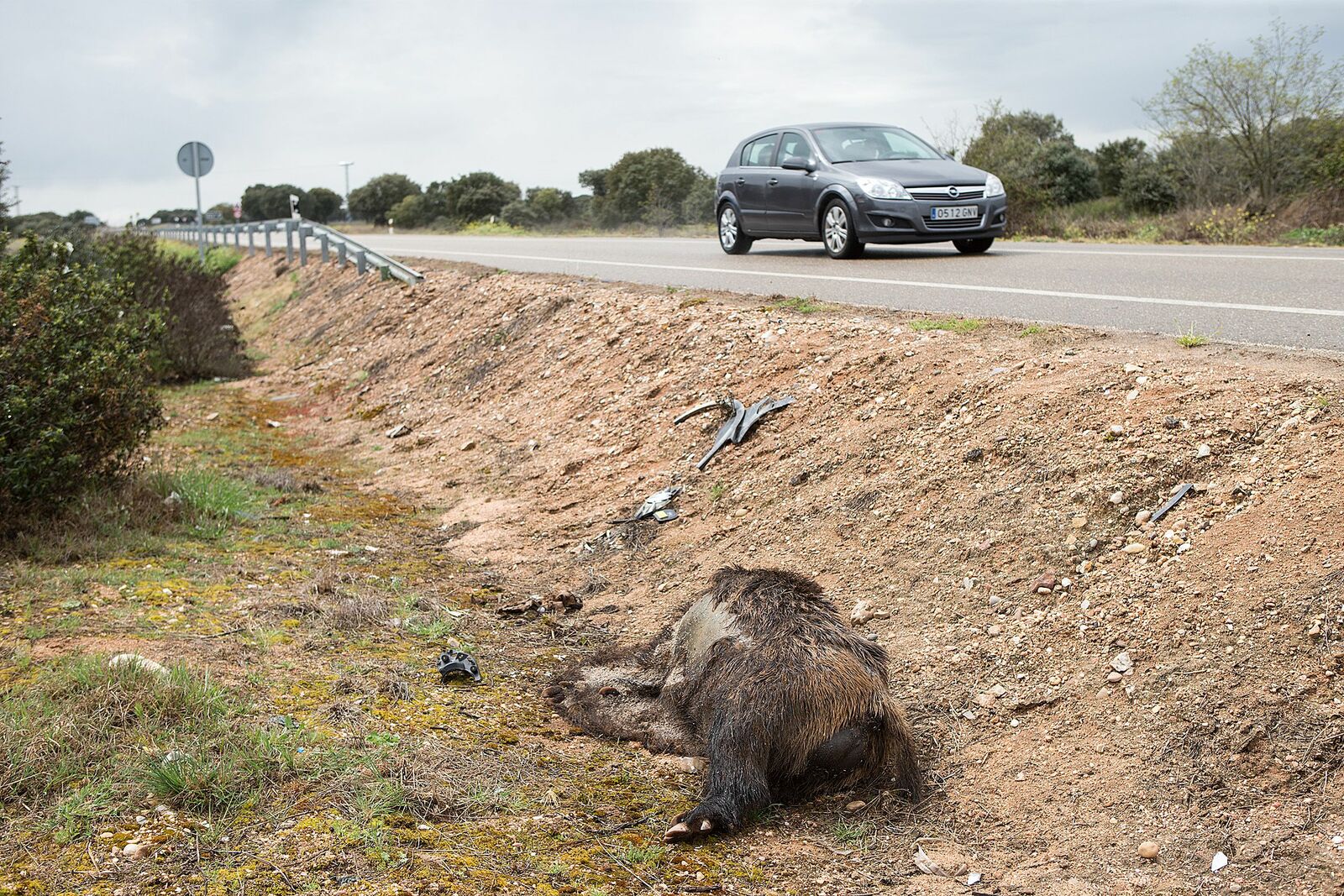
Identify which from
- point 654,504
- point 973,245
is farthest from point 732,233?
point 654,504

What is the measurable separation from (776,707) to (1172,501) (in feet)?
6.72

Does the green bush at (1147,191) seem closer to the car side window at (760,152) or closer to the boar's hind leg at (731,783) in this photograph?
the car side window at (760,152)

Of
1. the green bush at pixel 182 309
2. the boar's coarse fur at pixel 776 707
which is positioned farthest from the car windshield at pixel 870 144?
the boar's coarse fur at pixel 776 707

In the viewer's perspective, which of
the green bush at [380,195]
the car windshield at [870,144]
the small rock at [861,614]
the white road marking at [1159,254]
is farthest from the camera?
the green bush at [380,195]

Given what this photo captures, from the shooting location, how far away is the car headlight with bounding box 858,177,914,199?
12.8 m

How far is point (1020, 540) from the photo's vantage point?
4.94 metres

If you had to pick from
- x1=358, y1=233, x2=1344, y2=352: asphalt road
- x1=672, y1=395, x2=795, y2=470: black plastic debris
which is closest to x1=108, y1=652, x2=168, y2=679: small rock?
x1=672, y1=395, x2=795, y2=470: black plastic debris

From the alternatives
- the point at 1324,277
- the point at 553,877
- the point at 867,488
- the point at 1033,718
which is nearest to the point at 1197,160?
the point at 1324,277

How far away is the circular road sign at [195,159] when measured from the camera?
2433 cm

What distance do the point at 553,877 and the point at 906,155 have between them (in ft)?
40.8

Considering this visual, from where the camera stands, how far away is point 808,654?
386 cm

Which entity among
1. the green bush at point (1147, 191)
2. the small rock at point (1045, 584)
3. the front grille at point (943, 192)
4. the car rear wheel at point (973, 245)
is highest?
the green bush at point (1147, 191)

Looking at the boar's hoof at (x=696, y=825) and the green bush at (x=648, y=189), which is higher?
the green bush at (x=648, y=189)

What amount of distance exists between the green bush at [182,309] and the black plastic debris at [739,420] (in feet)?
28.8
